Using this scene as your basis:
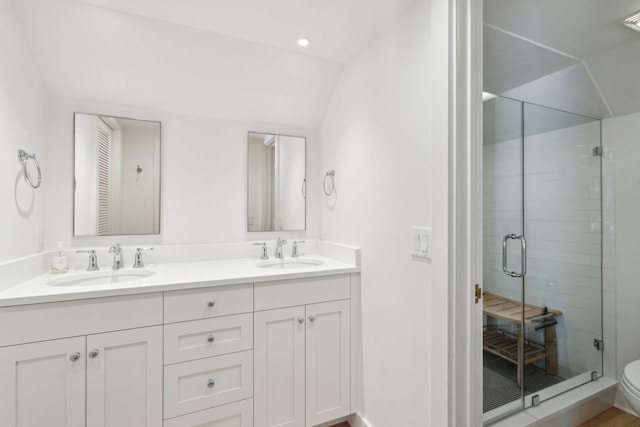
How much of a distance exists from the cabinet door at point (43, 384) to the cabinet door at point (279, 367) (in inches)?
29.4

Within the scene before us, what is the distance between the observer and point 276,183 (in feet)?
7.34

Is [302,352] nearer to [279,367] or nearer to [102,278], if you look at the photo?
[279,367]

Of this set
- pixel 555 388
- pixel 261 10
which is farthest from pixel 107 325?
pixel 555 388

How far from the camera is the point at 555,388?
1.89 meters

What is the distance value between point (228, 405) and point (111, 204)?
137 centimetres

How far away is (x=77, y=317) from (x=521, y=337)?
8.73 feet

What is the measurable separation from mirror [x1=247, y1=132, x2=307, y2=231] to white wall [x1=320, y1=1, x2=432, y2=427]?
1.62ft

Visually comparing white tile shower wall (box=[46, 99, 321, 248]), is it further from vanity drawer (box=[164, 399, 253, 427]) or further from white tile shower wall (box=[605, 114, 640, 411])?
white tile shower wall (box=[605, 114, 640, 411])

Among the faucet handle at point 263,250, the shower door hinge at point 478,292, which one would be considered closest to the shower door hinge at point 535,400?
the shower door hinge at point 478,292

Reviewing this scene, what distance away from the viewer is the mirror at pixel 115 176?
1742mm

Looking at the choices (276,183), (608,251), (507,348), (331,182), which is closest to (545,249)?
(608,251)

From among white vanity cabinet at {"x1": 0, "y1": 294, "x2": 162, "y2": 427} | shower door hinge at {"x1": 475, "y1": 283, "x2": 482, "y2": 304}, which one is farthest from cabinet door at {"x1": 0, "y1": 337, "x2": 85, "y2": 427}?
shower door hinge at {"x1": 475, "y1": 283, "x2": 482, "y2": 304}

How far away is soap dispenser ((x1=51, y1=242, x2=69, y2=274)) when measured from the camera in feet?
5.17

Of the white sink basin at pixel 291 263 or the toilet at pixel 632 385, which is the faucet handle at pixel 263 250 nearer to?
the white sink basin at pixel 291 263
